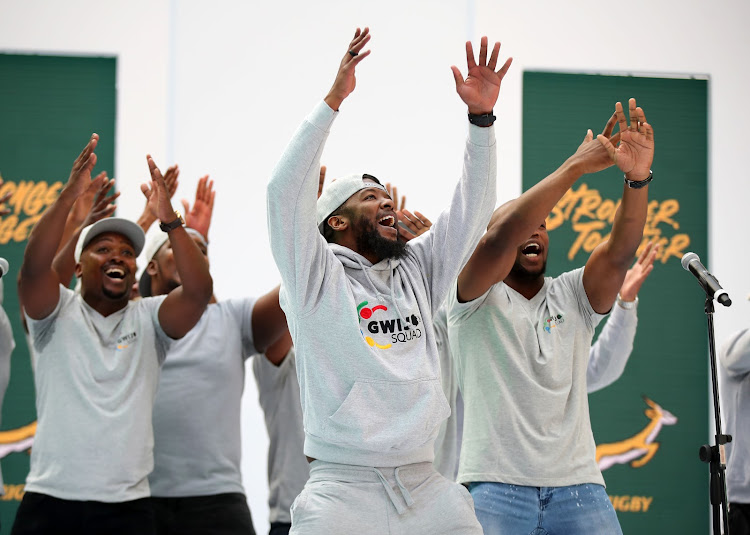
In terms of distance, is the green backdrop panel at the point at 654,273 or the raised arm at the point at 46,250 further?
the green backdrop panel at the point at 654,273

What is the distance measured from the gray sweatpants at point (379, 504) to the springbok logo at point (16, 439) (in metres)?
3.37

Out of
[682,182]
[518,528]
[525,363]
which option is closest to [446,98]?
[682,182]

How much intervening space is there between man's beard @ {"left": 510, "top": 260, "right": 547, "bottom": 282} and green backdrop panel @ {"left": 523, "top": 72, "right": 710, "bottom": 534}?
95.6 inches

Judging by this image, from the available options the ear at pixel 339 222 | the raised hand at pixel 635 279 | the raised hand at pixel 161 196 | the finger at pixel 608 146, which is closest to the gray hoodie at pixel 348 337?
the ear at pixel 339 222

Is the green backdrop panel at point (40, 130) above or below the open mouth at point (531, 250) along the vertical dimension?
above

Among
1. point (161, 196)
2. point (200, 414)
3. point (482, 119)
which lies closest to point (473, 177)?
point (482, 119)

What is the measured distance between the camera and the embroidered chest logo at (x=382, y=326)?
2.23 meters

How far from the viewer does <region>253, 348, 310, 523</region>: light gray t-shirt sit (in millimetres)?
3713

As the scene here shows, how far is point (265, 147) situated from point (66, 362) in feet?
8.14

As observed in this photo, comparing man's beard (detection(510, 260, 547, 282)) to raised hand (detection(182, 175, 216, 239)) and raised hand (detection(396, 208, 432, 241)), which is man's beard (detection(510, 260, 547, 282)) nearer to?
raised hand (detection(396, 208, 432, 241))

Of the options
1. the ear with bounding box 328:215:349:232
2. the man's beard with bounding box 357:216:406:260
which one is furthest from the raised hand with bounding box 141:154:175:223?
the man's beard with bounding box 357:216:406:260

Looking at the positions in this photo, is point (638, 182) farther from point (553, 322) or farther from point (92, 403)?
point (92, 403)

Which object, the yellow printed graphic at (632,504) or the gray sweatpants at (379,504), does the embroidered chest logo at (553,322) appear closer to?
the gray sweatpants at (379,504)

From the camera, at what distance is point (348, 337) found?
7.18 feet
